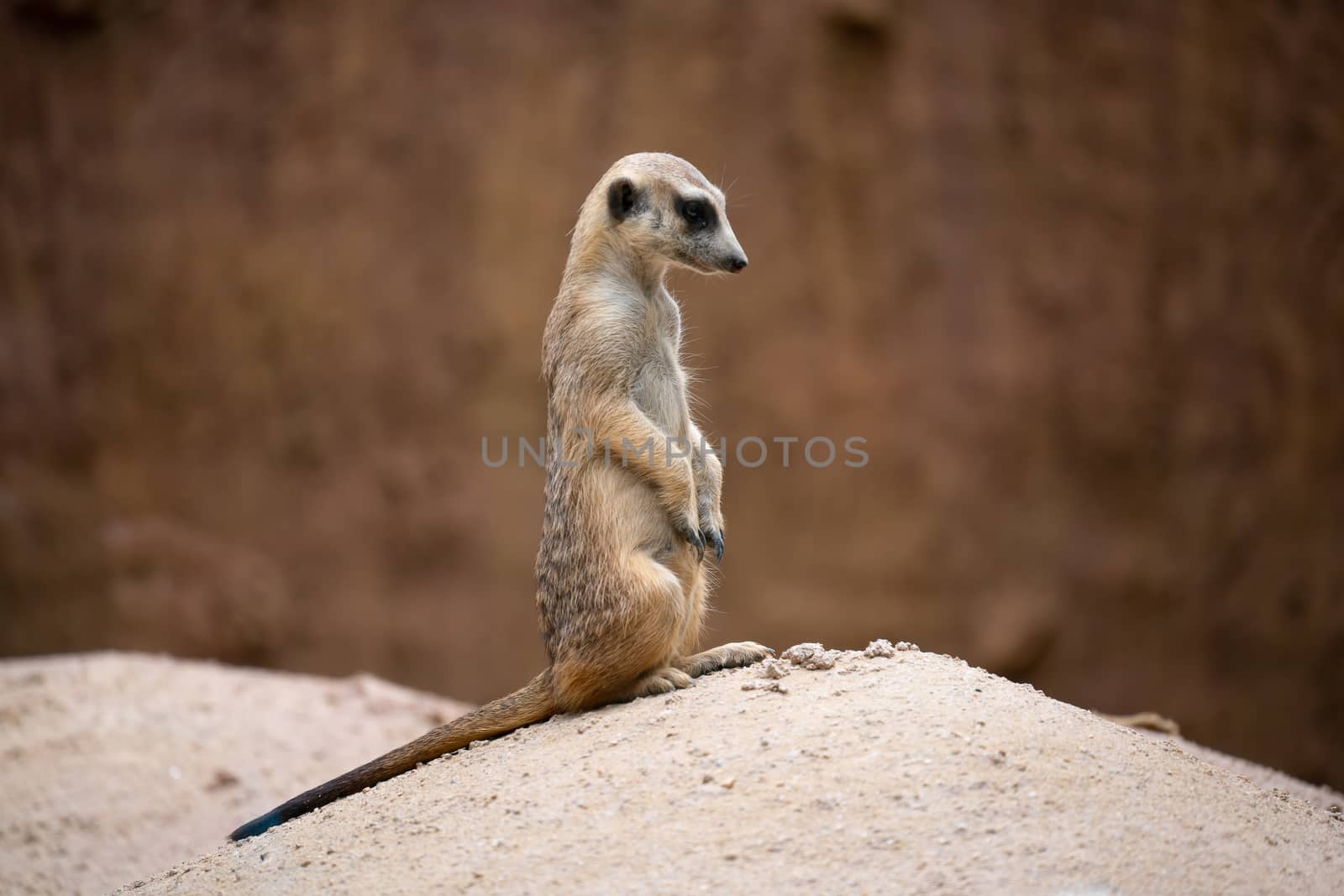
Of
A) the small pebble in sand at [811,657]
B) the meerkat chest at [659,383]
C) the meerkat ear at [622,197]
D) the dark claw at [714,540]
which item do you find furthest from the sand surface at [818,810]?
the meerkat ear at [622,197]

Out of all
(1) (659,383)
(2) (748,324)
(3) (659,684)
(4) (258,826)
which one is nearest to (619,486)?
(1) (659,383)

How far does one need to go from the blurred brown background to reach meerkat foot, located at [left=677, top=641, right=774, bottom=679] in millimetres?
3978

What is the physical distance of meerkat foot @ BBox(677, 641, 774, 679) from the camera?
3176 millimetres

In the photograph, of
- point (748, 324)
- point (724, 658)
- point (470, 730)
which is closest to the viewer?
point (470, 730)

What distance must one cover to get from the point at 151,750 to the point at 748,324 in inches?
160

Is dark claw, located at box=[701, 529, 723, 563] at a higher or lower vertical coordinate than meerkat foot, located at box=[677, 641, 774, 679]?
higher

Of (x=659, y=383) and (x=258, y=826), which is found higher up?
(x=659, y=383)

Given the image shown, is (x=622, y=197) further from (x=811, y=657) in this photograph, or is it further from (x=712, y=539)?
(x=811, y=657)

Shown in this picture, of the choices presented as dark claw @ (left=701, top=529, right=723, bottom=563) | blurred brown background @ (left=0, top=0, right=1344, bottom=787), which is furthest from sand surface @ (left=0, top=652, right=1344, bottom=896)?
blurred brown background @ (left=0, top=0, right=1344, bottom=787)

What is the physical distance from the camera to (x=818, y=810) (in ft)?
7.65

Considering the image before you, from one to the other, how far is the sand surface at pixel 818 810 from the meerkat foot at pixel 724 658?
11 centimetres

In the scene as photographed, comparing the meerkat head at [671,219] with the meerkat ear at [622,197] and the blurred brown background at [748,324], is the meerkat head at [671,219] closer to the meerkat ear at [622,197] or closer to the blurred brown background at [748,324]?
the meerkat ear at [622,197]

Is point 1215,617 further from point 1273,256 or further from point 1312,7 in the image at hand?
point 1312,7

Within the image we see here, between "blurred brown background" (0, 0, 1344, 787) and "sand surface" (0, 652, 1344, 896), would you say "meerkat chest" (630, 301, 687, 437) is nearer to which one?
"sand surface" (0, 652, 1344, 896)
